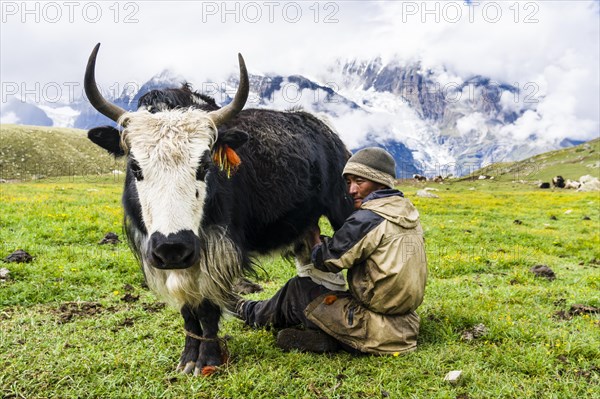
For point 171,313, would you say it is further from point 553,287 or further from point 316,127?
point 553,287

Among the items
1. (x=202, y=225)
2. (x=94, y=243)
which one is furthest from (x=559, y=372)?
(x=94, y=243)

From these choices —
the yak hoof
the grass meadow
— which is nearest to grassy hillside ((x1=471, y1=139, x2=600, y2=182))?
the grass meadow

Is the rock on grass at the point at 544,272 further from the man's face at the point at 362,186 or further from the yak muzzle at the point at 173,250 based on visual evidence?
the yak muzzle at the point at 173,250

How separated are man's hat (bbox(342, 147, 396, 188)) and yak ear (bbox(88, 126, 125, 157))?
2.30m

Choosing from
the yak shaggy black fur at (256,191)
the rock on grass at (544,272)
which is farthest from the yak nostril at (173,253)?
the rock on grass at (544,272)

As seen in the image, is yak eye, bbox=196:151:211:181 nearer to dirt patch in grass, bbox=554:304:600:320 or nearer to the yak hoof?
the yak hoof

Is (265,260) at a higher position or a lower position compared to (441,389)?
higher

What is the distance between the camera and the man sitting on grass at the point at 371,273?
4410 millimetres

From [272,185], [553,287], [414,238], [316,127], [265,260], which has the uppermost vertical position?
[316,127]

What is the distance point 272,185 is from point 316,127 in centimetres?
152

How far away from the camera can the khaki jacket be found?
4.40m

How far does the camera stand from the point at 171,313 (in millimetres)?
5906

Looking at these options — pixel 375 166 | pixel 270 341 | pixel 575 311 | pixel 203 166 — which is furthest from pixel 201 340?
pixel 575 311

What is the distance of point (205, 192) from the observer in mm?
4070
